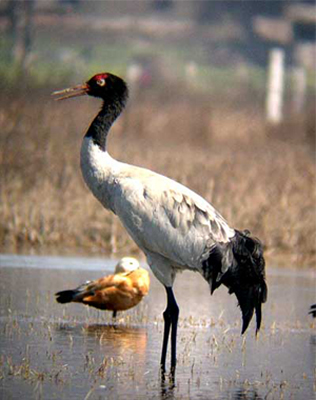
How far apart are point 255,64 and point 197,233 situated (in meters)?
54.7

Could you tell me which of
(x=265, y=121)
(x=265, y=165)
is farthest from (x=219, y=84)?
(x=265, y=165)

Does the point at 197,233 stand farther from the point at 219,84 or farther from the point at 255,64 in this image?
the point at 255,64

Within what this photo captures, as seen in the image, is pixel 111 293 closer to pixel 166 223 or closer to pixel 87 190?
pixel 166 223

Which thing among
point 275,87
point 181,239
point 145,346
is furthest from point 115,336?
point 275,87

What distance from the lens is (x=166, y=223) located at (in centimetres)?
855

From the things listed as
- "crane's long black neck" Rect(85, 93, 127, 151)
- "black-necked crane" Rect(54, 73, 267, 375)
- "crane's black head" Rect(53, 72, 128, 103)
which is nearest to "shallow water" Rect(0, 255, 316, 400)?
"black-necked crane" Rect(54, 73, 267, 375)

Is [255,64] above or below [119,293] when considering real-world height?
above

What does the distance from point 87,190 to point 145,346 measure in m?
7.22

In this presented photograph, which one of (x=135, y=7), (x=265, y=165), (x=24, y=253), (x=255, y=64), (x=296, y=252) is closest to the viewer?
(x=24, y=253)

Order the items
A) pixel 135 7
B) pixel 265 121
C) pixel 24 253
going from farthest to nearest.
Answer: pixel 135 7
pixel 265 121
pixel 24 253

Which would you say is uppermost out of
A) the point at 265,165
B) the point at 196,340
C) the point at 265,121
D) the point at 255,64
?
the point at 255,64

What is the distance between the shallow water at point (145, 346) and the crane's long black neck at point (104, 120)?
145 centimetres

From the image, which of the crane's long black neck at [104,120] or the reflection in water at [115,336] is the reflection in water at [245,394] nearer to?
the reflection in water at [115,336]

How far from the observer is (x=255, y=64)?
205ft
